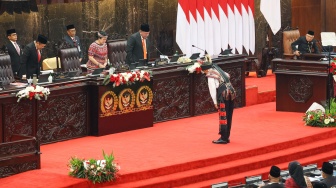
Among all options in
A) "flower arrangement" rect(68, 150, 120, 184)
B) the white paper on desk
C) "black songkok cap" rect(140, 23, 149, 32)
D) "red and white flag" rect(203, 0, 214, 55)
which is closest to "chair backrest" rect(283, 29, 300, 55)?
"red and white flag" rect(203, 0, 214, 55)

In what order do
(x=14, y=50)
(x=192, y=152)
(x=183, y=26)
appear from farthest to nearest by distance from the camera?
(x=183, y=26)
(x=14, y=50)
(x=192, y=152)

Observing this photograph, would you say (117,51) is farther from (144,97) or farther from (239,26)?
(239,26)

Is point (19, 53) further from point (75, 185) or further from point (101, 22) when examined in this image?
point (75, 185)

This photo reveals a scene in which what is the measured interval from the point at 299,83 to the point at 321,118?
1.33m

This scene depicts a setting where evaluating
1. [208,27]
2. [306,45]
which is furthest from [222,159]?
[208,27]

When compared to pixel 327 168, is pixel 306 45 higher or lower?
higher

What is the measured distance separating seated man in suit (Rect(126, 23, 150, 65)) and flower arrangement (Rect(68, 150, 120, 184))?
4922 mm

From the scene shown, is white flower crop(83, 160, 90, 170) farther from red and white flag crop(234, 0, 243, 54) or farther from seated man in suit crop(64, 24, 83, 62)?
red and white flag crop(234, 0, 243, 54)

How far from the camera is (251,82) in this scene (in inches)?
869

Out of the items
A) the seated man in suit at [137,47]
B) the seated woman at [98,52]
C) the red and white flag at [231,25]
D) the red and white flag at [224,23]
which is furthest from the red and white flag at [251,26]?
the seated woman at [98,52]

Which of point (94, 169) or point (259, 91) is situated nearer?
point (94, 169)

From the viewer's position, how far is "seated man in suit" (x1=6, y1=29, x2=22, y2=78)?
18.6 meters

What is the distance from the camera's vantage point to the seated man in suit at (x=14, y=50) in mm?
18609

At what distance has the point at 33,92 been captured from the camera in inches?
617
